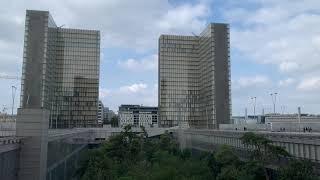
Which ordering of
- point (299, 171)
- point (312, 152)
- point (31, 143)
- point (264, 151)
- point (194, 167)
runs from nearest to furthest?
1. point (31, 143)
2. point (299, 171)
3. point (312, 152)
4. point (264, 151)
5. point (194, 167)

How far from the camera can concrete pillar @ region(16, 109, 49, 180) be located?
136ft

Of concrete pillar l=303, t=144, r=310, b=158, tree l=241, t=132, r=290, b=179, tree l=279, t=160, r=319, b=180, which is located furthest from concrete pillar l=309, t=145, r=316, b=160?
tree l=279, t=160, r=319, b=180

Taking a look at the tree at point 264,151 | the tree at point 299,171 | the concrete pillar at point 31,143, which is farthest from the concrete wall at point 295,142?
the concrete pillar at point 31,143

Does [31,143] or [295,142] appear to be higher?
[31,143]

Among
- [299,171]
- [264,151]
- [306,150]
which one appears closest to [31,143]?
[299,171]

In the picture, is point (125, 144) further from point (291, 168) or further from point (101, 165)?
point (291, 168)

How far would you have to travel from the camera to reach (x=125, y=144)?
9169 cm

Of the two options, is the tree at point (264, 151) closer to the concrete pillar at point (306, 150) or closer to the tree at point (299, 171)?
the concrete pillar at point (306, 150)

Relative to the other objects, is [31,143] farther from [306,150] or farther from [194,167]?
[194,167]

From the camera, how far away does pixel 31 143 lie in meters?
42.0

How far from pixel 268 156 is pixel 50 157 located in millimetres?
25990

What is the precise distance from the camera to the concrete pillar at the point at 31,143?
41.3m

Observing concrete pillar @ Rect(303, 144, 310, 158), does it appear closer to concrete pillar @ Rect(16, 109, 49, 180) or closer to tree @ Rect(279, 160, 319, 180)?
tree @ Rect(279, 160, 319, 180)

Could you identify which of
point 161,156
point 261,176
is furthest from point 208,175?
point 161,156
